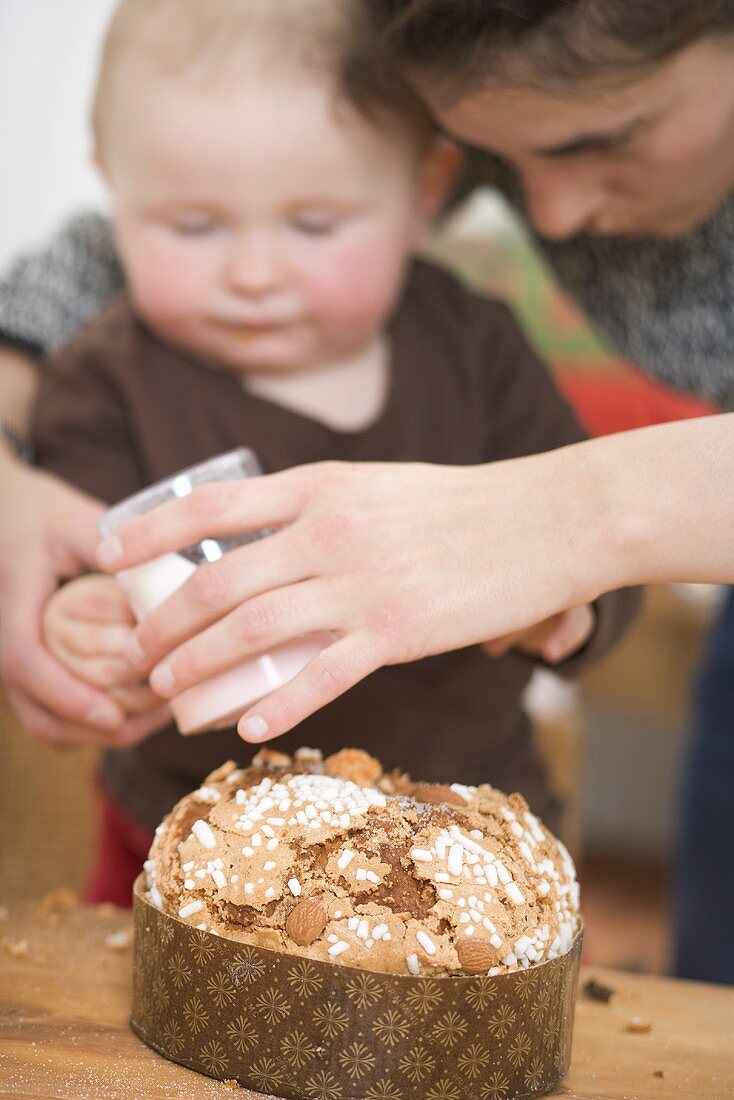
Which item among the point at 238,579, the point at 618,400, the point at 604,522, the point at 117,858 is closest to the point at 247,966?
the point at 238,579

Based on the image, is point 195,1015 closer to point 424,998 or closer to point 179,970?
point 179,970

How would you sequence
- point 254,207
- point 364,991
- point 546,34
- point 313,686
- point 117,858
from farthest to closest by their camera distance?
point 117,858
point 254,207
point 546,34
point 313,686
point 364,991

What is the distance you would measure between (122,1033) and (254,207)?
71cm

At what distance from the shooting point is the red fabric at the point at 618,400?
2.49 meters

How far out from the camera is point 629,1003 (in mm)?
924

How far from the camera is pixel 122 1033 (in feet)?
2.62

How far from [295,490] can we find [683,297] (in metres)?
0.76

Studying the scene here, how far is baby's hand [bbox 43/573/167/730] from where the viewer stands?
1.01m

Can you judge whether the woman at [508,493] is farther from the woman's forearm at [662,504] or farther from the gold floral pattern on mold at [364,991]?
the gold floral pattern on mold at [364,991]

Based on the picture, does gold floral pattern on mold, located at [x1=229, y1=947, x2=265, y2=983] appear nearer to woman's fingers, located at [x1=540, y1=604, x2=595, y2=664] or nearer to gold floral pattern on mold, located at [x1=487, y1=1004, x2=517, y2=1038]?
gold floral pattern on mold, located at [x1=487, y1=1004, x2=517, y2=1038]

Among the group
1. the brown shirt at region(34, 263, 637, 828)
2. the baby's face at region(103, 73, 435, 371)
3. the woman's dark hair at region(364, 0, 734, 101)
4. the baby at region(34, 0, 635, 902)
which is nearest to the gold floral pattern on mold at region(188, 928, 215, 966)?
the baby at region(34, 0, 635, 902)

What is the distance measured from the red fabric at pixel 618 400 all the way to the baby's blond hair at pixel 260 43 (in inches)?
54.3

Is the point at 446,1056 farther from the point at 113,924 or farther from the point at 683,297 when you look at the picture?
the point at 683,297

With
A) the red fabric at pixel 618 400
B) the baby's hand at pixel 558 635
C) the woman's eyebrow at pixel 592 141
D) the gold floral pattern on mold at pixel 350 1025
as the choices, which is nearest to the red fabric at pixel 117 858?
the baby's hand at pixel 558 635
